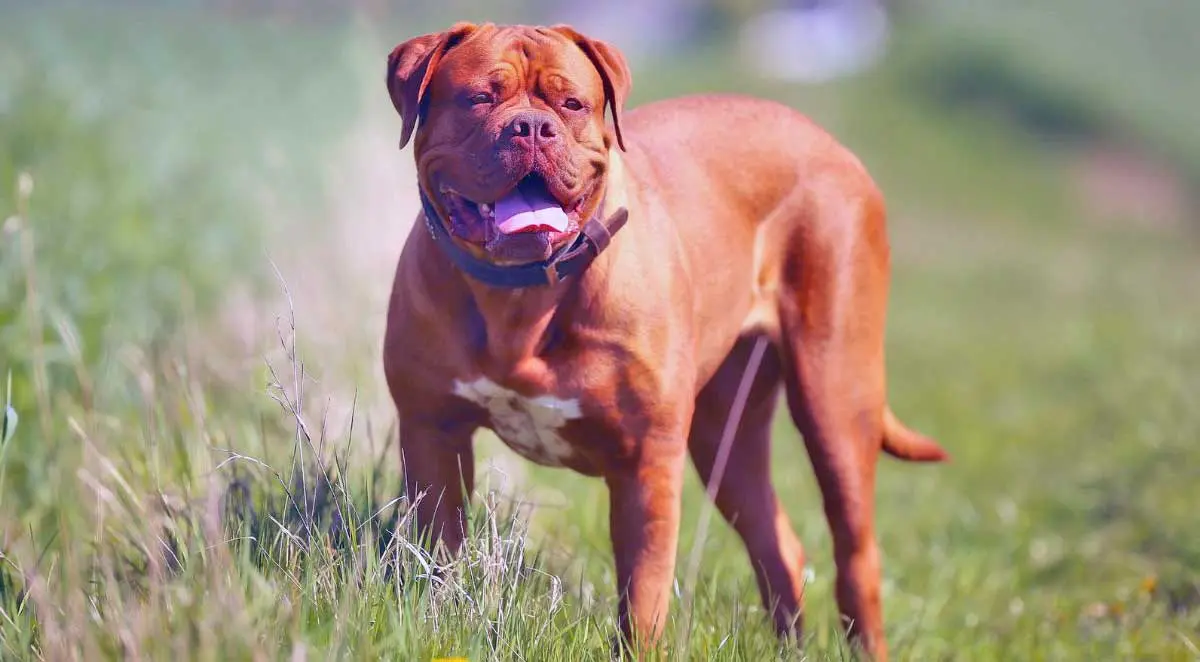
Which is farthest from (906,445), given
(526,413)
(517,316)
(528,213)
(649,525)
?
(528,213)

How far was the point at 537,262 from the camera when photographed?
3.38 meters

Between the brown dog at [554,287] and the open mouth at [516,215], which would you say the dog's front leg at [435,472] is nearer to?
the brown dog at [554,287]

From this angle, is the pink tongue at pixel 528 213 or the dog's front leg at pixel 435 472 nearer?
the pink tongue at pixel 528 213

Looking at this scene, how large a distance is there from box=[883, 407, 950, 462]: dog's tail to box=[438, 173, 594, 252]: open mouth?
153cm

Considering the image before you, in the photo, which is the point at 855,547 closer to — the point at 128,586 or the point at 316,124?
the point at 128,586

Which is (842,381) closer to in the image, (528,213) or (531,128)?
(528,213)

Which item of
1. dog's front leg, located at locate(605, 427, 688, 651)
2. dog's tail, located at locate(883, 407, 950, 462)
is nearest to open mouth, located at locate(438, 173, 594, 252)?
dog's front leg, located at locate(605, 427, 688, 651)

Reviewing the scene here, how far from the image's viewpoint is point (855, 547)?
14.0 feet

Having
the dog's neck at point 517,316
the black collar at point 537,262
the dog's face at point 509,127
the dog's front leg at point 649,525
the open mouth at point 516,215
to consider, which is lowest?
the dog's front leg at point 649,525

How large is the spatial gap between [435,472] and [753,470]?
1.33 m

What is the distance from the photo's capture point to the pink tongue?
3.29 meters

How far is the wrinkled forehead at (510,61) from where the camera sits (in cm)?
339

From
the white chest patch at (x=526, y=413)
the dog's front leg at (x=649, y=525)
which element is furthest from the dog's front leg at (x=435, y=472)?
the dog's front leg at (x=649, y=525)

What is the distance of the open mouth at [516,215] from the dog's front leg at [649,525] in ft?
1.93
